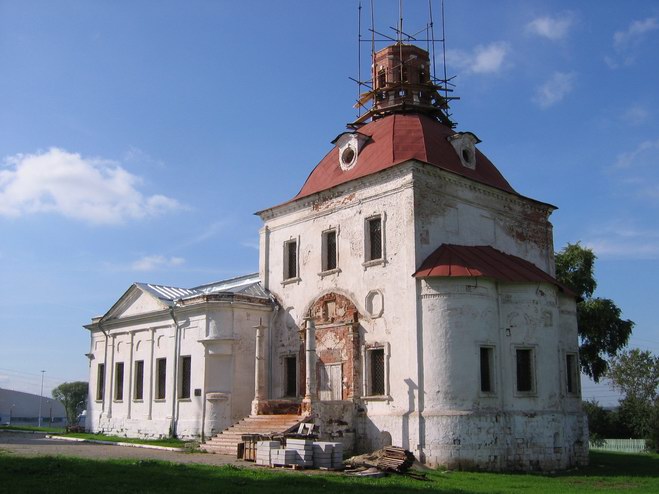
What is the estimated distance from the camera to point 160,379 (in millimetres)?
29266

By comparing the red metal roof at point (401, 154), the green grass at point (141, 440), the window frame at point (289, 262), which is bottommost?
the green grass at point (141, 440)

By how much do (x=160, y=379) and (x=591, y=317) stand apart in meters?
20.0

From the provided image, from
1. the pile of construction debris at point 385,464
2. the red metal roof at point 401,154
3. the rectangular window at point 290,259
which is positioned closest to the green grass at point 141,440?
the rectangular window at point 290,259

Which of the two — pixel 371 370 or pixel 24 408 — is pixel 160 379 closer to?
pixel 371 370

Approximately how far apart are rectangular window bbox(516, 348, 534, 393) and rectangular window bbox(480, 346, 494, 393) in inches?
39.1

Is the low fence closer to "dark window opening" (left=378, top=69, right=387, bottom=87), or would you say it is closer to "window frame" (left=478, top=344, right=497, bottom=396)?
"window frame" (left=478, top=344, right=497, bottom=396)

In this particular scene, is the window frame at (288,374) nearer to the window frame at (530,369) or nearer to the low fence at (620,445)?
the window frame at (530,369)

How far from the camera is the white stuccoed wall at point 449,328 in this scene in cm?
2047

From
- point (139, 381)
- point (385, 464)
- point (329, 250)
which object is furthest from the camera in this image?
point (139, 381)

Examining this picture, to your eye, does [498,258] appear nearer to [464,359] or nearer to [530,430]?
[464,359]

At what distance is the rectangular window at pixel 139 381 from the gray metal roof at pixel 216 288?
311 centimetres

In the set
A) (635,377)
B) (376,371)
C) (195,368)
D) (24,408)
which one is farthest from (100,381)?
(24,408)

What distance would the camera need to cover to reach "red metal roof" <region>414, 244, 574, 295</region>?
69.0 feet

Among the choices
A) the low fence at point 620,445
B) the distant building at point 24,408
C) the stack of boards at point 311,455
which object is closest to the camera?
the stack of boards at point 311,455
